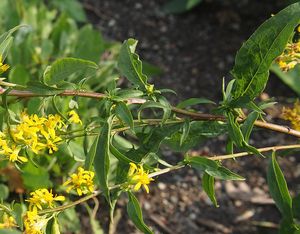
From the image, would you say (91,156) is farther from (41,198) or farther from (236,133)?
(236,133)

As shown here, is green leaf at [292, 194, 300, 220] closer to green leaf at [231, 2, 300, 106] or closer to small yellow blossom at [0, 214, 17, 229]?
green leaf at [231, 2, 300, 106]

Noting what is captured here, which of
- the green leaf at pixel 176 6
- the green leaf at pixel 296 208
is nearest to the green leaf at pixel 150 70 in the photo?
the green leaf at pixel 176 6

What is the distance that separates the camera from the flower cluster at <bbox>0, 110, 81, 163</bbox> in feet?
4.84

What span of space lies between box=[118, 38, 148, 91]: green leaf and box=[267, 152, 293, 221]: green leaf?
0.41 m

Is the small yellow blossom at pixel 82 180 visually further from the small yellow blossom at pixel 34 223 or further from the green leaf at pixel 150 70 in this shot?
the green leaf at pixel 150 70

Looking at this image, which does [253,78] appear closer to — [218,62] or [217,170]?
[217,170]

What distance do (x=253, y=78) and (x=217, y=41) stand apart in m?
2.12

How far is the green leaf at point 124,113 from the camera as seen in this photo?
1462 mm

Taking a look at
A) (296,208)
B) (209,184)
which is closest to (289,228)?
(296,208)

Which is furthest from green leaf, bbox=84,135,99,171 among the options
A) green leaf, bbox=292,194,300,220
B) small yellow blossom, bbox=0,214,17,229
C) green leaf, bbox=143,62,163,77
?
green leaf, bbox=143,62,163,77

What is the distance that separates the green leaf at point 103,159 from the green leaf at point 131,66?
165 millimetres

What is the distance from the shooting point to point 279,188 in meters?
1.71

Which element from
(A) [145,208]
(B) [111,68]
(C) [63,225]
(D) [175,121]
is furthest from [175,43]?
(D) [175,121]

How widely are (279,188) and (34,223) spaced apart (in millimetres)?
658
